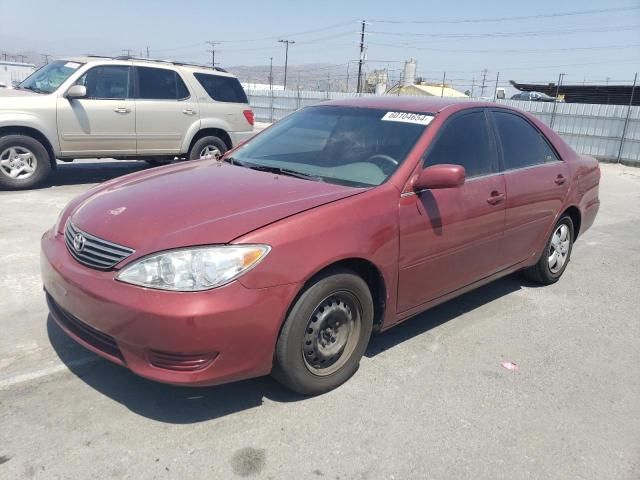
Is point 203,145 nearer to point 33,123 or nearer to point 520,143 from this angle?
point 33,123

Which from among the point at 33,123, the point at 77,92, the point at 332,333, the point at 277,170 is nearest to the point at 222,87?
the point at 77,92

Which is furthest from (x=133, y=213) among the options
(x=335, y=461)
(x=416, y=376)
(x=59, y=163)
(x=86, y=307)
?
(x=59, y=163)

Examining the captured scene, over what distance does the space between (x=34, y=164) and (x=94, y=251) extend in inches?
239

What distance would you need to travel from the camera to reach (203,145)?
377 inches

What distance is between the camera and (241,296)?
8.38 ft

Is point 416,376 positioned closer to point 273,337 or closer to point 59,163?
point 273,337

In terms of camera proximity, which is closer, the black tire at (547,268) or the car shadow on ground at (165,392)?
the car shadow on ground at (165,392)

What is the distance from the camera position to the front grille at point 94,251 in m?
2.69

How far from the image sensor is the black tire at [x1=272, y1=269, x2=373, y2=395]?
2.79 metres

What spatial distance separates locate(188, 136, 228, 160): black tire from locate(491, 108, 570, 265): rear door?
20.2 feet

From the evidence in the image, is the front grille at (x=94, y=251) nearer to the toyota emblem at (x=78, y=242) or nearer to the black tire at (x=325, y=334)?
the toyota emblem at (x=78, y=242)

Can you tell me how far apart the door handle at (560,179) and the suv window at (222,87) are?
6.53 meters

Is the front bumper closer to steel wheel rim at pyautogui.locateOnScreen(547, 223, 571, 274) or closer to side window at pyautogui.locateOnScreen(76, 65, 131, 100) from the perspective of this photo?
steel wheel rim at pyautogui.locateOnScreen(547, 223, 571, 274)

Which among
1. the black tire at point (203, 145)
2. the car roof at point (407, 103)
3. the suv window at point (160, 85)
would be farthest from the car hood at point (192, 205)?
the black tire at point (203, 145)
